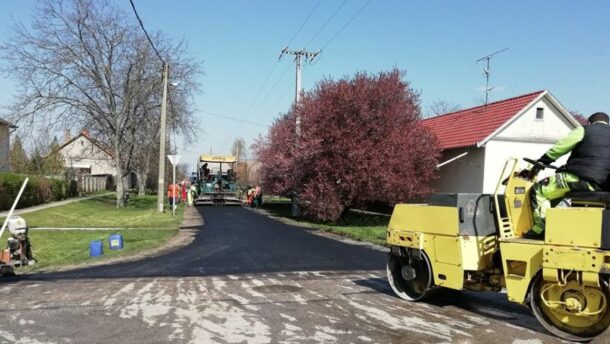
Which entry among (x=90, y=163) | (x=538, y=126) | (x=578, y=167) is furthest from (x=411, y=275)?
(x=90, y=163)

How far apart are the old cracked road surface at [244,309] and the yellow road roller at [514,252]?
0.37m

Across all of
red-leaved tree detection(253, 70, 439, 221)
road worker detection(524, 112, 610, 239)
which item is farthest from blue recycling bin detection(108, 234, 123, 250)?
road worker detection(524, 112, 610, 239)

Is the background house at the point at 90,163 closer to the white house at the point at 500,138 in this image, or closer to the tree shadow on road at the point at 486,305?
the white house at the point at 500,138

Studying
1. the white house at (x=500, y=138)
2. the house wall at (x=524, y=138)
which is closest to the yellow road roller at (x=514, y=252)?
the white house at (x=500, y=138)

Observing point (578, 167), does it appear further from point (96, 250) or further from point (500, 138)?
point (500, 138)

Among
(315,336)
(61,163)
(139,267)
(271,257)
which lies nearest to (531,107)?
(271,257)

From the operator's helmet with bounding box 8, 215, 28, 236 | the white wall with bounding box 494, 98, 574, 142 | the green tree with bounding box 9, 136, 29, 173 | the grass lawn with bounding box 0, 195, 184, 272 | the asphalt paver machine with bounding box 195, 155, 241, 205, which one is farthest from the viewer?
the green tree with bounding box 9, 136, 29, 173

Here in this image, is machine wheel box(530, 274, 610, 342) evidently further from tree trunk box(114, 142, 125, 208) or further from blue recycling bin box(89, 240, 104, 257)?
tree trunk box(114, 142, 125, 208)

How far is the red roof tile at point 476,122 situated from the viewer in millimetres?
25453

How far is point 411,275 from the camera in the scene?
7402 mm

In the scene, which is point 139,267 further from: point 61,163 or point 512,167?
point 61,163

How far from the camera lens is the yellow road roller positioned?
A: 17.2ft

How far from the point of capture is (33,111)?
1299 inches

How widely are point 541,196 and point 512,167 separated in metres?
0.53
